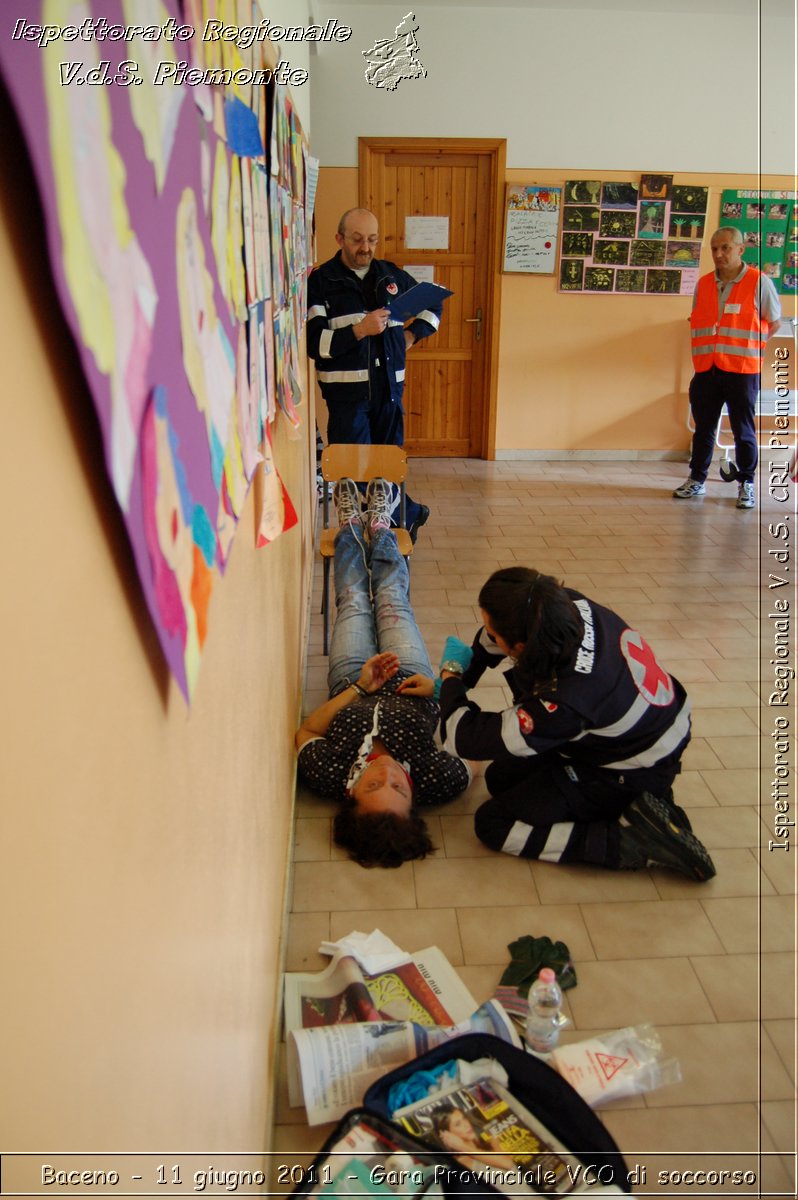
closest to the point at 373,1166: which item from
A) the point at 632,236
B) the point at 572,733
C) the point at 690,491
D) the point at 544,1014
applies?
the point at 544,1014

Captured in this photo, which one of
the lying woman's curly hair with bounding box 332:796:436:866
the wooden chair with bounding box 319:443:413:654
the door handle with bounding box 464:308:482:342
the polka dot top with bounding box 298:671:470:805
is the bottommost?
the lying woman's curly hair with bounding box 332:796:436:866

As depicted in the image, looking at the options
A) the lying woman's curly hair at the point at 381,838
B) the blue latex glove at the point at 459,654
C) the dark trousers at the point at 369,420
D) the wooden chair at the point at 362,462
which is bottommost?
the lying woman's curly hair at the point at 381,838

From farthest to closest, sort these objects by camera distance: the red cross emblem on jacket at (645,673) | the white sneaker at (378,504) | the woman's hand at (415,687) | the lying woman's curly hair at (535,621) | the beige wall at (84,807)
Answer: the white sneaker at (378,504) → the woman's hand at (415,687) → the red cross emblem on jacket at (645,673) → the lying woman's curly hair at (535,621) → the beige wall at (84,807)

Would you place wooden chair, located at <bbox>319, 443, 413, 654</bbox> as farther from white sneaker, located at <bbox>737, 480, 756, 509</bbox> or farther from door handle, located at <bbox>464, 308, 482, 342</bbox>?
door handle, located at <bbox>464, 308, 482, 342</bbox>

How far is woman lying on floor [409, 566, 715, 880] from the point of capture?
2.28 m

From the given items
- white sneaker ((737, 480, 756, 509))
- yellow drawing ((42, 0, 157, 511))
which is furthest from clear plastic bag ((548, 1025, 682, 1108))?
white sneaker ((737, 480, 756, 509))

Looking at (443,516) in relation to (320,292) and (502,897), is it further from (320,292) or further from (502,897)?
(502,897)

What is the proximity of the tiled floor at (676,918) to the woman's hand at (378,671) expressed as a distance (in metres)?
0.40

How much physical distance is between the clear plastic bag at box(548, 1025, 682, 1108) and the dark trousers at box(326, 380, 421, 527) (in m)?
2.97

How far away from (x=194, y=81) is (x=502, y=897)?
6.81 ft

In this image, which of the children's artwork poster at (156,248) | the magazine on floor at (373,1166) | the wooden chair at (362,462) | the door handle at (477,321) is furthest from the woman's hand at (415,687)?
the door handle at (477,321)

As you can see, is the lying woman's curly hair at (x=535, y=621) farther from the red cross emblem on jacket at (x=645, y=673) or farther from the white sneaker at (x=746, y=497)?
the white sneaker at (x=746, y=497)

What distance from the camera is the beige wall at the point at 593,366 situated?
22.8ft

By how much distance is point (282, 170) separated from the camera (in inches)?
88.4
